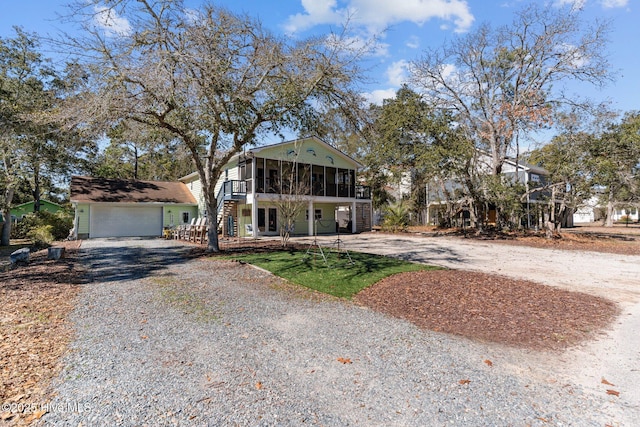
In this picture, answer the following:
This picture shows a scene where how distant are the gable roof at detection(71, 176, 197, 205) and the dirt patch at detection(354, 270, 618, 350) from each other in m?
19.0

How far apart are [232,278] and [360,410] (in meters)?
5.66

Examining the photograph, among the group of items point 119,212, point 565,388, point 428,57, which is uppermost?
point 428,57

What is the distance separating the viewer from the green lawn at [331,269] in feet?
23.1

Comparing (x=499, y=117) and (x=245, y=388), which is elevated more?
(x=499, y=117)

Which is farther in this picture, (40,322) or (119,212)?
Answer: (119,212)

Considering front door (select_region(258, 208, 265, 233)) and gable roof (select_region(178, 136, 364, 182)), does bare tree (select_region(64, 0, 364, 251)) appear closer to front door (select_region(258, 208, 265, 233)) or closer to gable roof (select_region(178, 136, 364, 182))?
gable roof (select_region(178, 136, 364, 182))

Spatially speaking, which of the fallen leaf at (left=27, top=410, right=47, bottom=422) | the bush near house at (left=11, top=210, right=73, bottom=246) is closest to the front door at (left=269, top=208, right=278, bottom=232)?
the bush near house at (left=11, top=210, right=73, bottom=246)

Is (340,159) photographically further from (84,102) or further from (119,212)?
(84,102)

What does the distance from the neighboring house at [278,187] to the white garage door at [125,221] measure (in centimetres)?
302

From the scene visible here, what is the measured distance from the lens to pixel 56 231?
19969 mm

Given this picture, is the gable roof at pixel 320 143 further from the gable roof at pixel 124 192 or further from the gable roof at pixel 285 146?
A: the gable roof at pixel 124 192

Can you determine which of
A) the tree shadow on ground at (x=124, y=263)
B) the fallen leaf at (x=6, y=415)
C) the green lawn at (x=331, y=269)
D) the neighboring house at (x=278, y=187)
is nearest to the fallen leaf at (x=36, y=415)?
the fallen leaf at (x=6, y=415)

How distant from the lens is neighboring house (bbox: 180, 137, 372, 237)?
19656 mm


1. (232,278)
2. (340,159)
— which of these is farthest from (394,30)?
(340,159)
